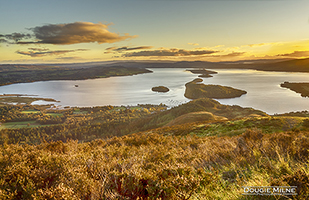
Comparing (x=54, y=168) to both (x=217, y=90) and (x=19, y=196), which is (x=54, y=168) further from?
(x=217, y=90)

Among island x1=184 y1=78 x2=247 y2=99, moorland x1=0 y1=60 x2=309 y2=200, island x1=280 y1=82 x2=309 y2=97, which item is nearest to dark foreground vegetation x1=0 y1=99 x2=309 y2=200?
moorland x1=0 y1=60 x2=309 y2=200

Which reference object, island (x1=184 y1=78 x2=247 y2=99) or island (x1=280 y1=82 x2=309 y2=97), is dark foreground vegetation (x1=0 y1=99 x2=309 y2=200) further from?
island (x1=280 y1=82 x2=309 y2=97)

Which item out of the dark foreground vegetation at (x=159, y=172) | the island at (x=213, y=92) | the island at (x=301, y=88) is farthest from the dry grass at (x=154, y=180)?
the island at (x=301, y=88)

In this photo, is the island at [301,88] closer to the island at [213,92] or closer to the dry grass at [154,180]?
the island at [213,92]

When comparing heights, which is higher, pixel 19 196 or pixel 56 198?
pixel 56 198

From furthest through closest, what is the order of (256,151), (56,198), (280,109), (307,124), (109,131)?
(280,109) → (109,131) → (307,124) → (256,151) → (56,198)

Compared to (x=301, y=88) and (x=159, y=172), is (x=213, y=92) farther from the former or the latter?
(x=159, y=172)

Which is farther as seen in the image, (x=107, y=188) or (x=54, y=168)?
(x=54, y=168)

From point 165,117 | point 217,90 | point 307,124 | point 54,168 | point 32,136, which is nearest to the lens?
point 54,168

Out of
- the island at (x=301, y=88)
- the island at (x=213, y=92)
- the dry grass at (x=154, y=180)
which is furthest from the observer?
the island at (x=213, y=92)

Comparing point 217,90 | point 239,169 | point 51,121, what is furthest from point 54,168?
point 217,90

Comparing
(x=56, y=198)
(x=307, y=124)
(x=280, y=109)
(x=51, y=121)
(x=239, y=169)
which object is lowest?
(x=51, y=121)
